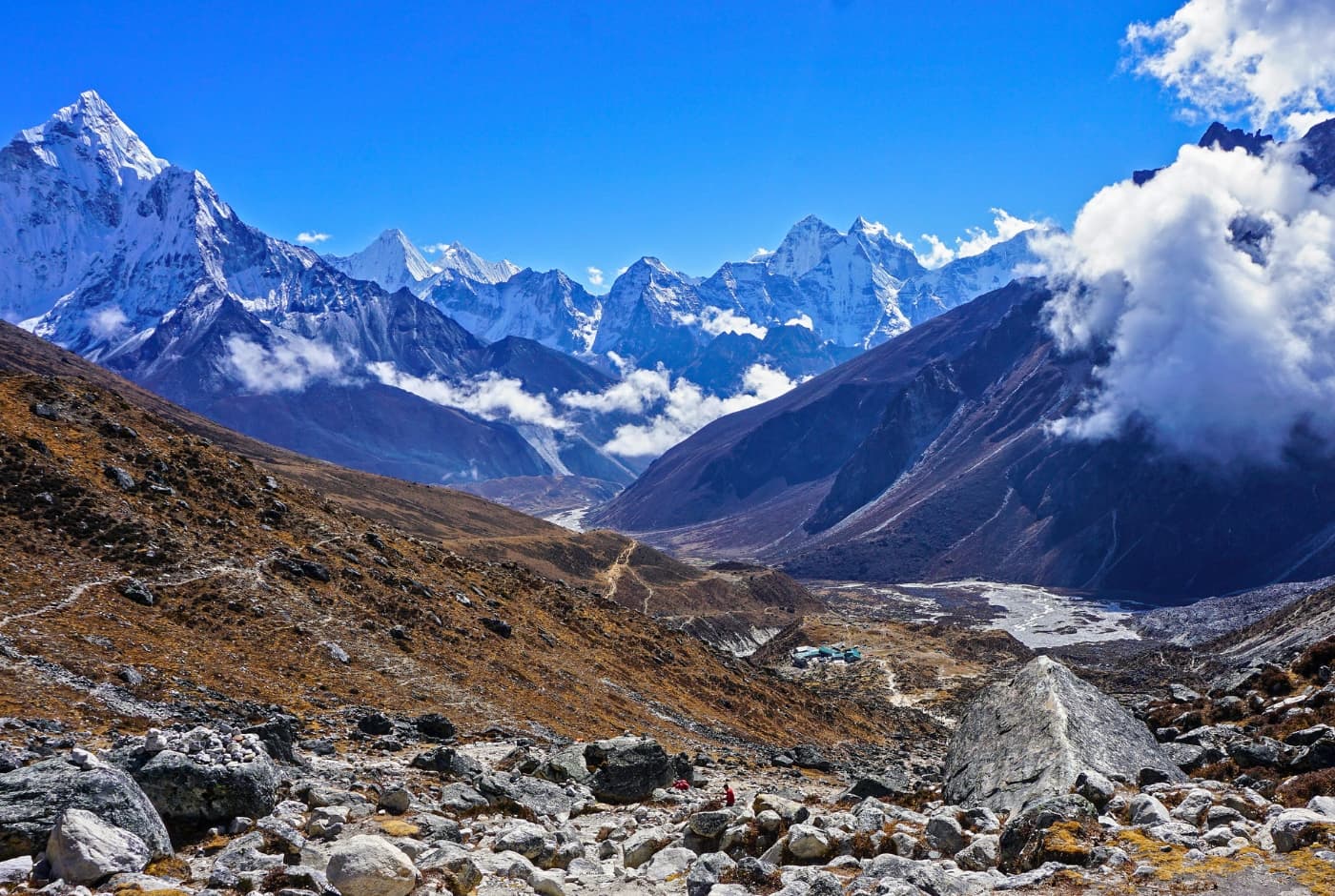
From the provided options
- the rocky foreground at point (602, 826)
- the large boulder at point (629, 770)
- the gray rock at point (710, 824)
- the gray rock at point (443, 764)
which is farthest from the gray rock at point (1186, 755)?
the gray rock at point (443, 764)

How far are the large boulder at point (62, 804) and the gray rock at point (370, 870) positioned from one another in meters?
3.14

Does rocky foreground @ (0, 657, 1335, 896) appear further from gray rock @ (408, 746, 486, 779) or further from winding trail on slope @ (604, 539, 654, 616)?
winding trail on slope @ (604, 539, 654, 616)

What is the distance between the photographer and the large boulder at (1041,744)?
64.1 feet

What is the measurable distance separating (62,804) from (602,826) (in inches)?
397

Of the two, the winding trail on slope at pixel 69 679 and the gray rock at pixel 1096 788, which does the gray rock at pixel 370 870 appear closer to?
the gray rock at pixel 1096 788

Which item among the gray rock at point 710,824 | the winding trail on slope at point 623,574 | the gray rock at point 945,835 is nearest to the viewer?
the gray rock at point 945,835

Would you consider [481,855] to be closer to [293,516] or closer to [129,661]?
[129,661]

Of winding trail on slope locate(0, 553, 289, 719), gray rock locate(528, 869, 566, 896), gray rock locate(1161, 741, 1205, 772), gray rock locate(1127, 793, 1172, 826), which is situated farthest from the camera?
winding trail on slope locate(0, 553, 289, 719)

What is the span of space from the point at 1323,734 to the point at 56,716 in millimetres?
29094

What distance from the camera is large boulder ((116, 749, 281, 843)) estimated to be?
47.6ft

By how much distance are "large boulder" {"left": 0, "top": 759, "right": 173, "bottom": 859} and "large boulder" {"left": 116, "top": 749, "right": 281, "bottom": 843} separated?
946 mm

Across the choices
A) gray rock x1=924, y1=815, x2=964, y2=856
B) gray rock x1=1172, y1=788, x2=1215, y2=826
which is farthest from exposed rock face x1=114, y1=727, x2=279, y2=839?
gray rock x1=1172, y1=788, x2=1215, y2=826

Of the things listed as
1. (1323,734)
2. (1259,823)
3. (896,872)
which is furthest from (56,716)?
(1323,734)

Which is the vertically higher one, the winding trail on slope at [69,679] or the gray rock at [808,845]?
the gray rock at [808,845]
